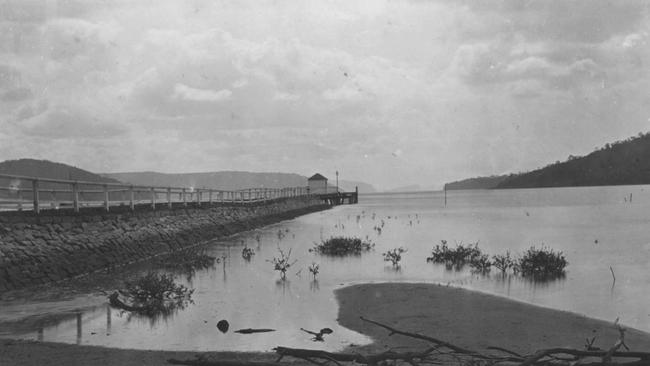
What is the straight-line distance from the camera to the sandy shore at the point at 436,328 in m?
8.49

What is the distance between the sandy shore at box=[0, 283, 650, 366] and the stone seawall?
7.17m

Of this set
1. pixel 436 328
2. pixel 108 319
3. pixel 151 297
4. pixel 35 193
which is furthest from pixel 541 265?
pixel 35 193

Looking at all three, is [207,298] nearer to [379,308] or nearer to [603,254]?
[379,308]

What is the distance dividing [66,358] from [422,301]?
7.87 meters

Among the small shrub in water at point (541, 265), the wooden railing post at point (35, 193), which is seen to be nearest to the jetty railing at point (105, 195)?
the wooden railing post at point (35, 193)

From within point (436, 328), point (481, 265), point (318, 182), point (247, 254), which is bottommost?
point (481, 265)

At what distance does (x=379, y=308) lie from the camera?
12750mm

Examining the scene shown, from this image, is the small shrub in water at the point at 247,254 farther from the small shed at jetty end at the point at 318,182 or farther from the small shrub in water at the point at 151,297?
the small shed at jetty end at the point at 318,182

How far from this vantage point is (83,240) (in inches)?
774

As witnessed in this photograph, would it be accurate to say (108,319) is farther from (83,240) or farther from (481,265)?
(481,265)

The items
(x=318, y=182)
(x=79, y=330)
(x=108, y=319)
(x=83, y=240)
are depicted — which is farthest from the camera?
(x=318, y=182)

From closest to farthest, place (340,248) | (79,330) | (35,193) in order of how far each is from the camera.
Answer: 1. (79,330)
2. (35,193)
3. (340,248)

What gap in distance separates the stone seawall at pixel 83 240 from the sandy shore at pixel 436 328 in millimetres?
7174

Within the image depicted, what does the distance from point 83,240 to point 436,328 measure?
46.0 ft
